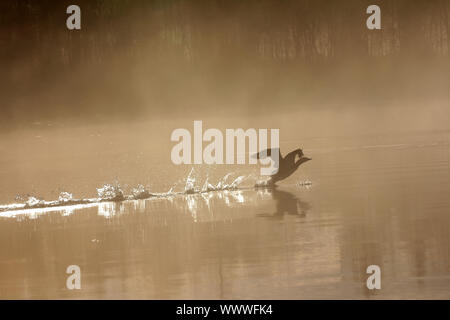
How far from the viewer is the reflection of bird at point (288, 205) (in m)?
24.5

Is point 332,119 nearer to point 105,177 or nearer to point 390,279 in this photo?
point 105,177

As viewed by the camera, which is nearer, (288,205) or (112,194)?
(288,205)

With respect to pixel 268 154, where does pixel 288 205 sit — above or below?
below

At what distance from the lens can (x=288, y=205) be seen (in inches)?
1038

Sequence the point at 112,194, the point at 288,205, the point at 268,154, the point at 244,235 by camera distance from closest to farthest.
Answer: the point at 244,235 → the point at 288,205 → the point at 112,194 → the point at 268,154

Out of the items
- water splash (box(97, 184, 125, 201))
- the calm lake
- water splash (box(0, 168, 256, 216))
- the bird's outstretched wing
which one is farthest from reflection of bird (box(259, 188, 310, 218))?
water splash (box(97, 184, 125, 201))

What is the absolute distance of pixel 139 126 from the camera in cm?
8638

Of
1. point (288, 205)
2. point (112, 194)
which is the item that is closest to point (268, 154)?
point (112, 194)

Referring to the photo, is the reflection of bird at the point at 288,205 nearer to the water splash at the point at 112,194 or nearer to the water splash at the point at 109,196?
the water splash at the point at 109,196

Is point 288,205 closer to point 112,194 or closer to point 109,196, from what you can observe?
point 112,194

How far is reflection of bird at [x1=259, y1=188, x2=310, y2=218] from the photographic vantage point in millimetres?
24531

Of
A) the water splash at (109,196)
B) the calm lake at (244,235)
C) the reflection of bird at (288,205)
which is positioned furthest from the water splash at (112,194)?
the reflection of bird at (288,205)
